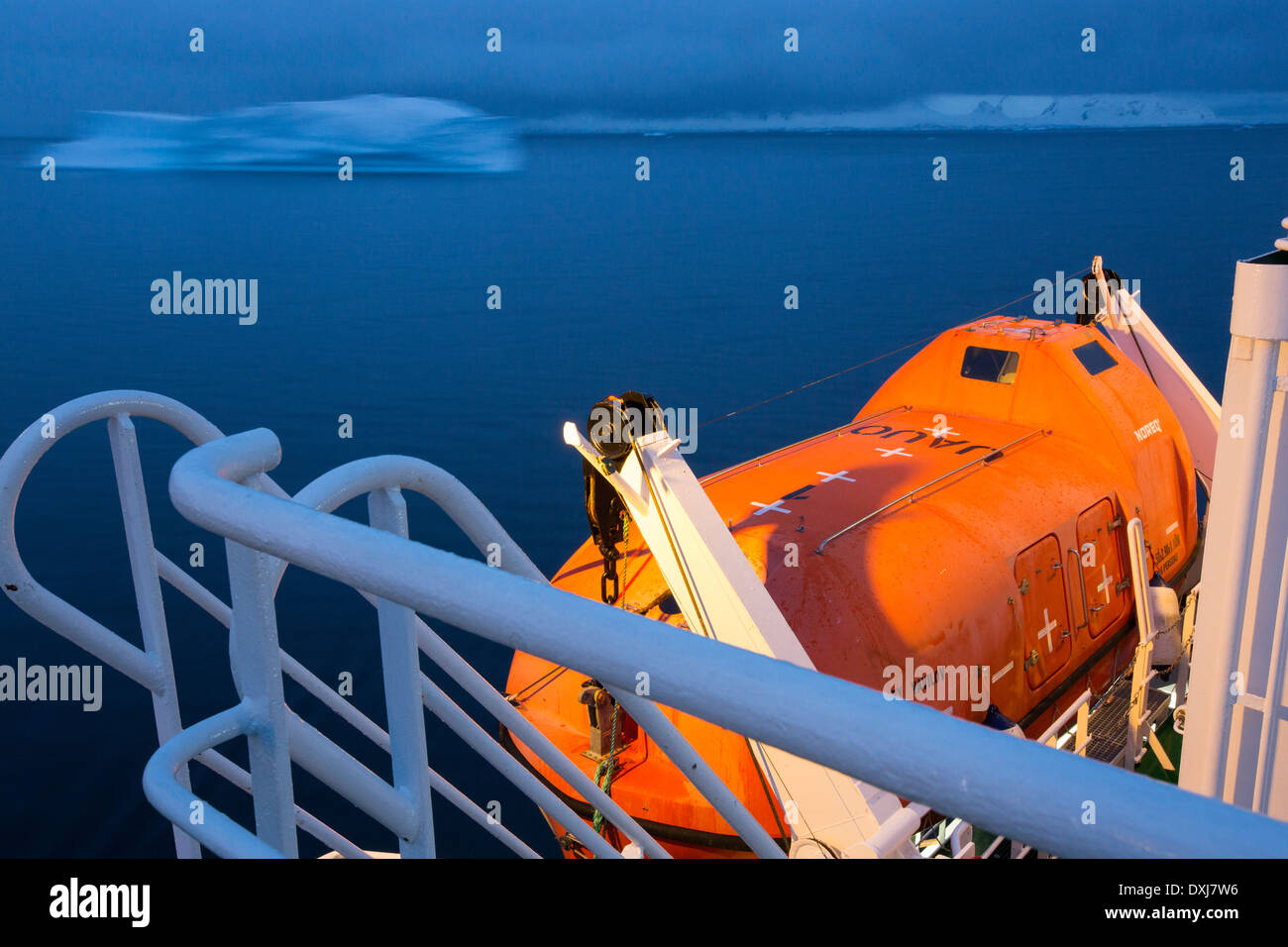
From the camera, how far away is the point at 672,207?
5209 centimetres

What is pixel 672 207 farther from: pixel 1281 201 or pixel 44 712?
pixel 44 712

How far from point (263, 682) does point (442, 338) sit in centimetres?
2382

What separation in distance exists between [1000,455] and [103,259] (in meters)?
34.7

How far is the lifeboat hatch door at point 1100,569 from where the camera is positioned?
7703 millimetres

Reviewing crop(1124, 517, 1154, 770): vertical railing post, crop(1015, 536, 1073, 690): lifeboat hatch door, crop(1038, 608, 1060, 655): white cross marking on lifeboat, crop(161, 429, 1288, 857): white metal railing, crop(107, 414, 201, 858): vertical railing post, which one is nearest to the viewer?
crop(161, 429, 1288, 857): white metal railing

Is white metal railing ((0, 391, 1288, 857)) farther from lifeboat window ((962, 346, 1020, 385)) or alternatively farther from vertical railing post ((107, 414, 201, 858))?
lifeboat window ((962, 346, 1020, 385))

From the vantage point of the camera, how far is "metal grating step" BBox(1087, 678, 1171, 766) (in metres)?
7.40

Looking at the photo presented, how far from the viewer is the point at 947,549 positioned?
22.0 feet

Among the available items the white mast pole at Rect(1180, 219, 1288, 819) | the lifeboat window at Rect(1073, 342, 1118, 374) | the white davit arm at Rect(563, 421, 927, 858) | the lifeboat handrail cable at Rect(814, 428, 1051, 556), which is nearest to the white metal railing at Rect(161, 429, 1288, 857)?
the white mast pole at Rect(1180, 219, 1288, 819)

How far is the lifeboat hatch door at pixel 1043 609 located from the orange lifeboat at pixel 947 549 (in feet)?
0.06

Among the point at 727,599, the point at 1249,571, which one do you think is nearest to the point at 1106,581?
the point at 727,599

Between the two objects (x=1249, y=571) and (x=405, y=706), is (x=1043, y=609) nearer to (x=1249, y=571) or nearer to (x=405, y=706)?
(x=1249, y=571)

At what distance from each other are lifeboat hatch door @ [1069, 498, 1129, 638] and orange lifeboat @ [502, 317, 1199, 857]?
0.02m
